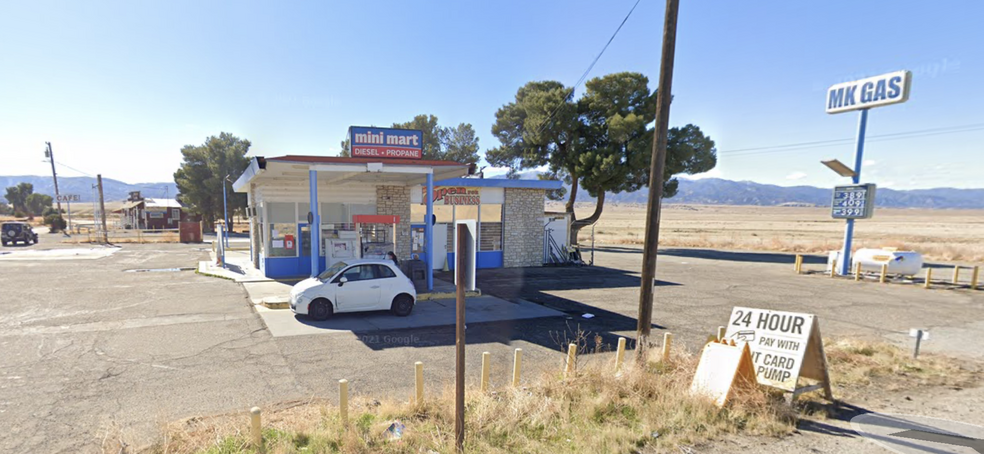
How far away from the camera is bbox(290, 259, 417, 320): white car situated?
34.6 feet

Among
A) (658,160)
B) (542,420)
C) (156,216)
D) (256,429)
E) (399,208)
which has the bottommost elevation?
(156,216)

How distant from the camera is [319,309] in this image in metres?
10.6

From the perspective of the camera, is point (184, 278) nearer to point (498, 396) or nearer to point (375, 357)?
point (375, 357)

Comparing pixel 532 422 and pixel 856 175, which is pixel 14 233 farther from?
pixel 856 175

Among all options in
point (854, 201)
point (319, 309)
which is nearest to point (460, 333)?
point (319, 309)

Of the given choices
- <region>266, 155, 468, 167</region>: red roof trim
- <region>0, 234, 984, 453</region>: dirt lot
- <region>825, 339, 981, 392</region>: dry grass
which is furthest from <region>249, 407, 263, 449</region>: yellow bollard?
<region>266, 155, 468, 167</region>: red roof trim

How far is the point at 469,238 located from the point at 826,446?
4643mm

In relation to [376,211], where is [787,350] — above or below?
below

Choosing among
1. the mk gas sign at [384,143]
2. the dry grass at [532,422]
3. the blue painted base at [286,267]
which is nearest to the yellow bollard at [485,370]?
the dry grass at [532,422]

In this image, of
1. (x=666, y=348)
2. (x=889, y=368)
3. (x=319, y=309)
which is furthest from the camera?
(x=319, y=309)

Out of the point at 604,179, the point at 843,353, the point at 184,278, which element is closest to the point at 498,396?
the point at 843,353

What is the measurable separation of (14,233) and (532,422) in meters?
43.6

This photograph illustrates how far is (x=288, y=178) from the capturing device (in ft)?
54.0

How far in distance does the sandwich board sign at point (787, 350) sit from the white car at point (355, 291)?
24.3 feet
